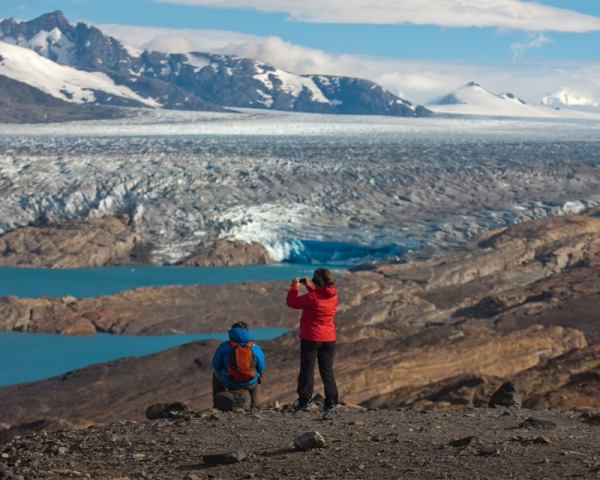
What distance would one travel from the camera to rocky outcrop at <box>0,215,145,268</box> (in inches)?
904

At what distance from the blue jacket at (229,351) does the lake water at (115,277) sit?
14.5m

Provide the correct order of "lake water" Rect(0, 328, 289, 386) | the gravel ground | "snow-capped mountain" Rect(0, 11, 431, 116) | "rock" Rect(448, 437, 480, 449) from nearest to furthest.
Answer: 1. the gravel ground
2. "rock" Rect(448, 437, 480, 449)
3. "lake water" Rect(0, 328, 289, 386)
4. "snow-capped mountain" Rect(0, 11, 431, 116)

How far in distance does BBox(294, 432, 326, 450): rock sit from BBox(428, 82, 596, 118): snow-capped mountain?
264 ft

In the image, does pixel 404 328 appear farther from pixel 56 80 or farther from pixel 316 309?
pixel 56 80

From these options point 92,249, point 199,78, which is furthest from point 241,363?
point 199,78

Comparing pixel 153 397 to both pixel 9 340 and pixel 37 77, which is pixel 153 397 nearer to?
pixel 9 340

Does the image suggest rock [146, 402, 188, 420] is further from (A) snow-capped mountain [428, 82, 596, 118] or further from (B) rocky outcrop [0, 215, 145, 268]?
(A) snow-capped mountain [428, 82, 596, 118]

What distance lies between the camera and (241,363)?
5.50 metres

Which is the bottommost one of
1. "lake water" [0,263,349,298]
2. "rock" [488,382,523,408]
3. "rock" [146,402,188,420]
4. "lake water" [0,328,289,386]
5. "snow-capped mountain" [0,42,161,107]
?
"lake water" [0,328,289,386]

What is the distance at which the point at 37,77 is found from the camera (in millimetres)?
66375

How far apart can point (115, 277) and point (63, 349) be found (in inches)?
246

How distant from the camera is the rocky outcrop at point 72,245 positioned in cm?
2297

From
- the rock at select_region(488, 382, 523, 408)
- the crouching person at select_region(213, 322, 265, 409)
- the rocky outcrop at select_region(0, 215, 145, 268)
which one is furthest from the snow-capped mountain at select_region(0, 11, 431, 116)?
the crouching person at select_region(213, 322, 265, 409)

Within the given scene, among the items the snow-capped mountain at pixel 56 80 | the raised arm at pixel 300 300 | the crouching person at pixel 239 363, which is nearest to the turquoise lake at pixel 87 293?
the crouching person at pixel 239 363
